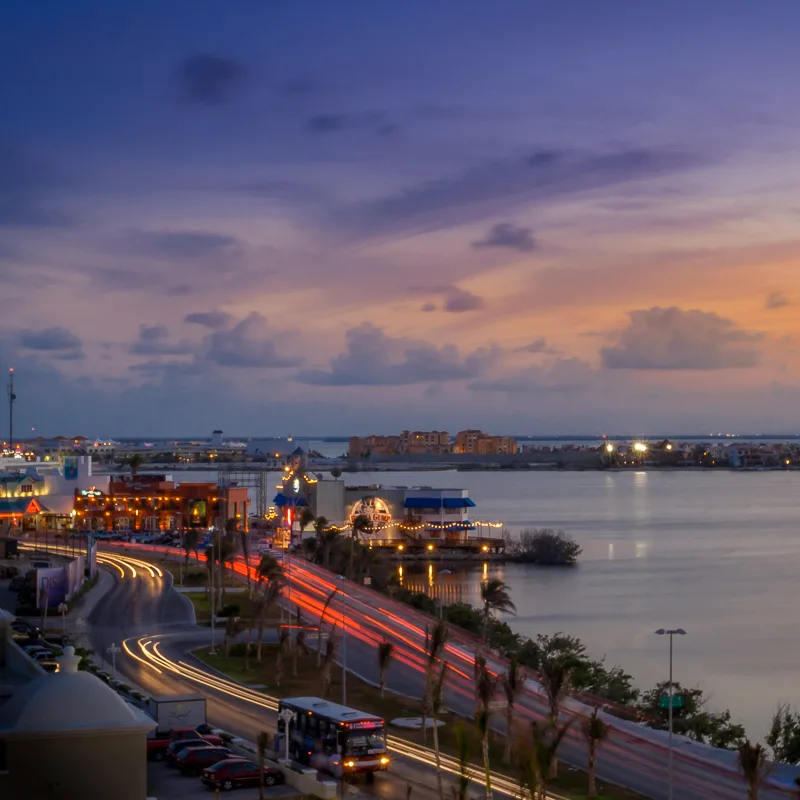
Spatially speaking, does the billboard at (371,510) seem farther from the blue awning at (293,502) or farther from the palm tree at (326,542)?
the palm tree at (326,542)

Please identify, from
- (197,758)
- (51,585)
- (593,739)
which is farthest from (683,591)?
(197,758)

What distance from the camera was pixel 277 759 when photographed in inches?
433

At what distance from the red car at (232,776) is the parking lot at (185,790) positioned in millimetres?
60

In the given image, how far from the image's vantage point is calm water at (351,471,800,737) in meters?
22.5

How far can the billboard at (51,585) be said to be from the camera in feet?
70.3

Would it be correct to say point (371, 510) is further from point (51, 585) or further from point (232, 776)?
point (232, 776)

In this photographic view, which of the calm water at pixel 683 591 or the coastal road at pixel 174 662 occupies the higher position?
the coastal road at pixel 174 662

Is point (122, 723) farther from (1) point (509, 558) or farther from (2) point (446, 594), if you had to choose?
(1) point (509, 558)

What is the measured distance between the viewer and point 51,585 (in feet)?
72.0

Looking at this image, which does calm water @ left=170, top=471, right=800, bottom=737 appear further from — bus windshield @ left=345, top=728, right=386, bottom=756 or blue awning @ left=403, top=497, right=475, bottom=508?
bus windshield @ left=345, top=728, right=386, bottom=756

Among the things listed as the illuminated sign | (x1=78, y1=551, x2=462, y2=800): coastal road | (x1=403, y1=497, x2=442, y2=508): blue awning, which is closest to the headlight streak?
(x1=78, y1=551, x2=462, y2=800): coastal road

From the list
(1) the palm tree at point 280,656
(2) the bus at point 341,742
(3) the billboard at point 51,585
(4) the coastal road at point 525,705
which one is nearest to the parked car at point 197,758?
(2) the bus at point 341,742

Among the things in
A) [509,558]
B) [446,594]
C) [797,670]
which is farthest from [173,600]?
[509,558]

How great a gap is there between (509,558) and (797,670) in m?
23.4
